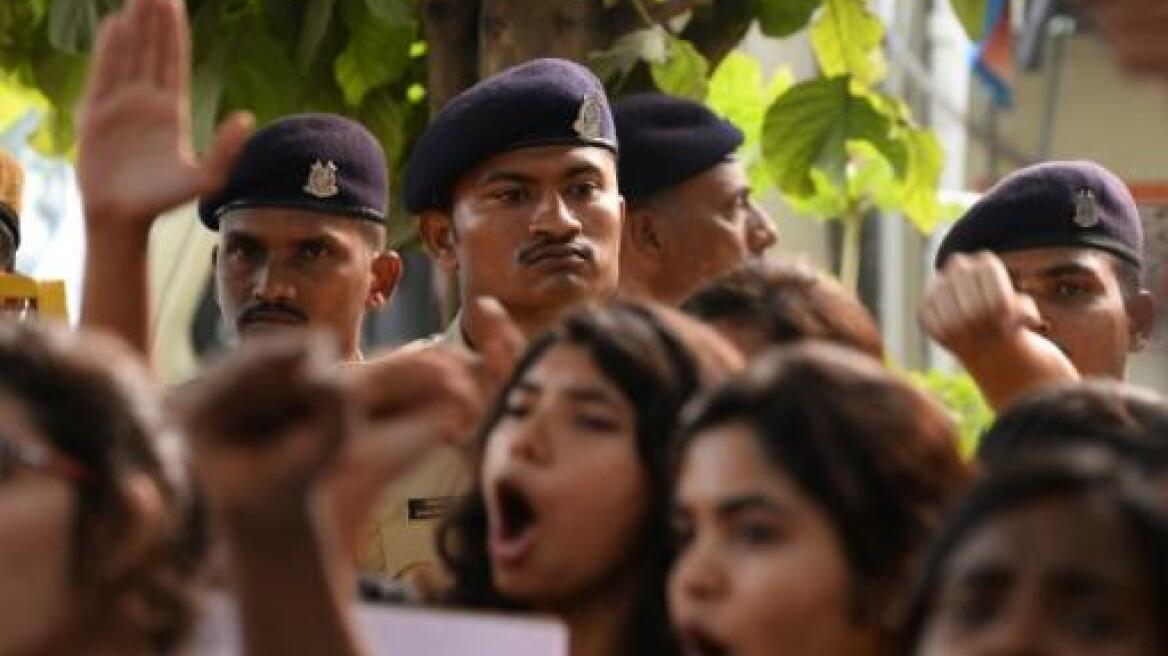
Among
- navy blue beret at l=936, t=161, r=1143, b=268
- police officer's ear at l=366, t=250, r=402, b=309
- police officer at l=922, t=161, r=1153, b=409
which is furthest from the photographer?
police officer's ear at l=366, t=250, r=402, b=309

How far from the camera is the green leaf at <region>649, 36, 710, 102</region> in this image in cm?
772

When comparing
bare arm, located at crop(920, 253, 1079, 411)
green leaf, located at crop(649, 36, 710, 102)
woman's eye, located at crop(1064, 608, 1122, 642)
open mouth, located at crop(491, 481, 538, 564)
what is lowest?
woman's eye, located at crop(1064, 608, 1122, 642)

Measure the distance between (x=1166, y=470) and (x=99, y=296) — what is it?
1.45 meters

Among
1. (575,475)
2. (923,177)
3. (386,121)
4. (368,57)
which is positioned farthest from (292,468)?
(923,177)

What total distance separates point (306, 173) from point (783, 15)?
4.57ft

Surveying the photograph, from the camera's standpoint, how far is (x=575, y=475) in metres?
4.54

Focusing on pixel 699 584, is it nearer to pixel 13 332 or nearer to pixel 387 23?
pixel 13 332

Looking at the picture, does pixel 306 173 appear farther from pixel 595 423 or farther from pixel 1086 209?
pixel 595 423

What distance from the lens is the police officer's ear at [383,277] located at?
7133mm

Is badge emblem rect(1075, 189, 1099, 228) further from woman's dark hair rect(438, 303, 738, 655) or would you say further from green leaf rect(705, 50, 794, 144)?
green leaf rect(705, 50, 794, 144)

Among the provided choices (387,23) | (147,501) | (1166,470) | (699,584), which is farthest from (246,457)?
(387,23)

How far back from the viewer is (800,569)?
13.7 ft

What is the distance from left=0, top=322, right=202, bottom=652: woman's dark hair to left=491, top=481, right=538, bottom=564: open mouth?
61cm

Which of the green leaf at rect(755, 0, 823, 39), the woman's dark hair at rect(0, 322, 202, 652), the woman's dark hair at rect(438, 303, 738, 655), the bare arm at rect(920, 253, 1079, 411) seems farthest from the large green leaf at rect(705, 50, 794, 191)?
the woman's dark hair at rect(0, 322, 202, 652)
